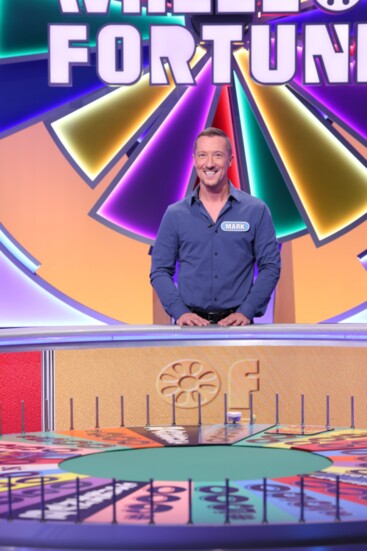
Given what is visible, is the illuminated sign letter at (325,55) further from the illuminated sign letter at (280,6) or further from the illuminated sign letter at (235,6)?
the illuminated sign letter at (235,6)

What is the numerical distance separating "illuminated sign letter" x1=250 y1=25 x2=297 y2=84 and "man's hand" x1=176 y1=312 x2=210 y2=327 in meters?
3.24

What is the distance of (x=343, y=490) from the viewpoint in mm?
1440

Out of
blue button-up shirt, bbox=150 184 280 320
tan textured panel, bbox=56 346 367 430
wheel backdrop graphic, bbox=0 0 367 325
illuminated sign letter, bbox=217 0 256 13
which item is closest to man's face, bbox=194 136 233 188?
blue button-up shirt, bbox=150 184 280 320

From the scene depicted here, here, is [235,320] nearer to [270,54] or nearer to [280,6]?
[270,54]

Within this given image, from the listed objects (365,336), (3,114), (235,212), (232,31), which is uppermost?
(232,31)

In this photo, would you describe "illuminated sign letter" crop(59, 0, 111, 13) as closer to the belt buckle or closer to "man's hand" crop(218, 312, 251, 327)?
the belt buckle

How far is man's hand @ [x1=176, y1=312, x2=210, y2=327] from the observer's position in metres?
2.79

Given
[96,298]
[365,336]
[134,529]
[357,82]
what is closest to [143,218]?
[96,298]

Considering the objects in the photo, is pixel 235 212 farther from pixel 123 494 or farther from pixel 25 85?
pixel 25 85

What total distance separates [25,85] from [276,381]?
389 centimetres

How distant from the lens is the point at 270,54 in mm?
5766

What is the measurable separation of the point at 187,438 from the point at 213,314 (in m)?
1.02

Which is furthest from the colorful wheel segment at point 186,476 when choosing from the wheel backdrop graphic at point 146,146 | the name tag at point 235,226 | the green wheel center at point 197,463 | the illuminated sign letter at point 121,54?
the illuminated sign letter at point 121,54

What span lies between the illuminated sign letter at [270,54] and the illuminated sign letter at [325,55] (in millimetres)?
96
